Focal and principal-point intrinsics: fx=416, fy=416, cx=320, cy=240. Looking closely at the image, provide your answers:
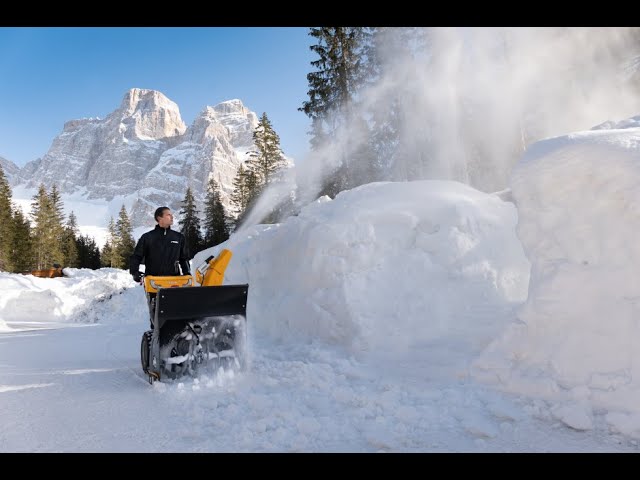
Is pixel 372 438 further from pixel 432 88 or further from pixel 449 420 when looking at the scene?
pixel 432 88

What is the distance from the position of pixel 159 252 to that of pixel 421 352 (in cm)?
353

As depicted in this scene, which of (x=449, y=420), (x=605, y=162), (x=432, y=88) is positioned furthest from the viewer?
(x=432, y=88)

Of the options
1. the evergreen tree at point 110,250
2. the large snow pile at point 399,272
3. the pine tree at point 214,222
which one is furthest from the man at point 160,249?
the evergreen tree at point 110,250

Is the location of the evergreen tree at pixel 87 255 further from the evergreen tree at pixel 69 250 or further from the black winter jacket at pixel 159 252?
the black winter jacket at pixel 159 252

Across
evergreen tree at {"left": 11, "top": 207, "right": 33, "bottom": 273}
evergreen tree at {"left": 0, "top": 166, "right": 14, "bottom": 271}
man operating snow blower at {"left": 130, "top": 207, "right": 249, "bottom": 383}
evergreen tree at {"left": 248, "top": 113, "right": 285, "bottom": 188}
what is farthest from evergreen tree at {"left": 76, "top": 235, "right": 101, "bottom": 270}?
man operating snow blower at {"left": 130, "top": 207, "right": 249, "bottom": 383}

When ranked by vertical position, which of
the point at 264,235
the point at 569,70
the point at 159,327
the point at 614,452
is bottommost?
the point at 614,452

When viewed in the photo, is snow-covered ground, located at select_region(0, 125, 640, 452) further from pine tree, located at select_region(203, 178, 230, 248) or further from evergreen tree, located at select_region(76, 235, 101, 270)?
evergreen tree, located at select_region(76, 235, 101, 270)

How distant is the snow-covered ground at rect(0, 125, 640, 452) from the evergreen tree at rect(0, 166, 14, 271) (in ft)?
144

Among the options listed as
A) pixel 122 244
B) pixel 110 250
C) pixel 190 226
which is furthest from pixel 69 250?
pixel 190 226

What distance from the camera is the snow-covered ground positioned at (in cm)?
308

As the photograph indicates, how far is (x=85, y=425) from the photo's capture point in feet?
11.1

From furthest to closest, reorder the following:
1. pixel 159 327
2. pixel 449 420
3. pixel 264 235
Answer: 1. pixel 264 235
2. pixel 159 327
3. pixel 449 420
